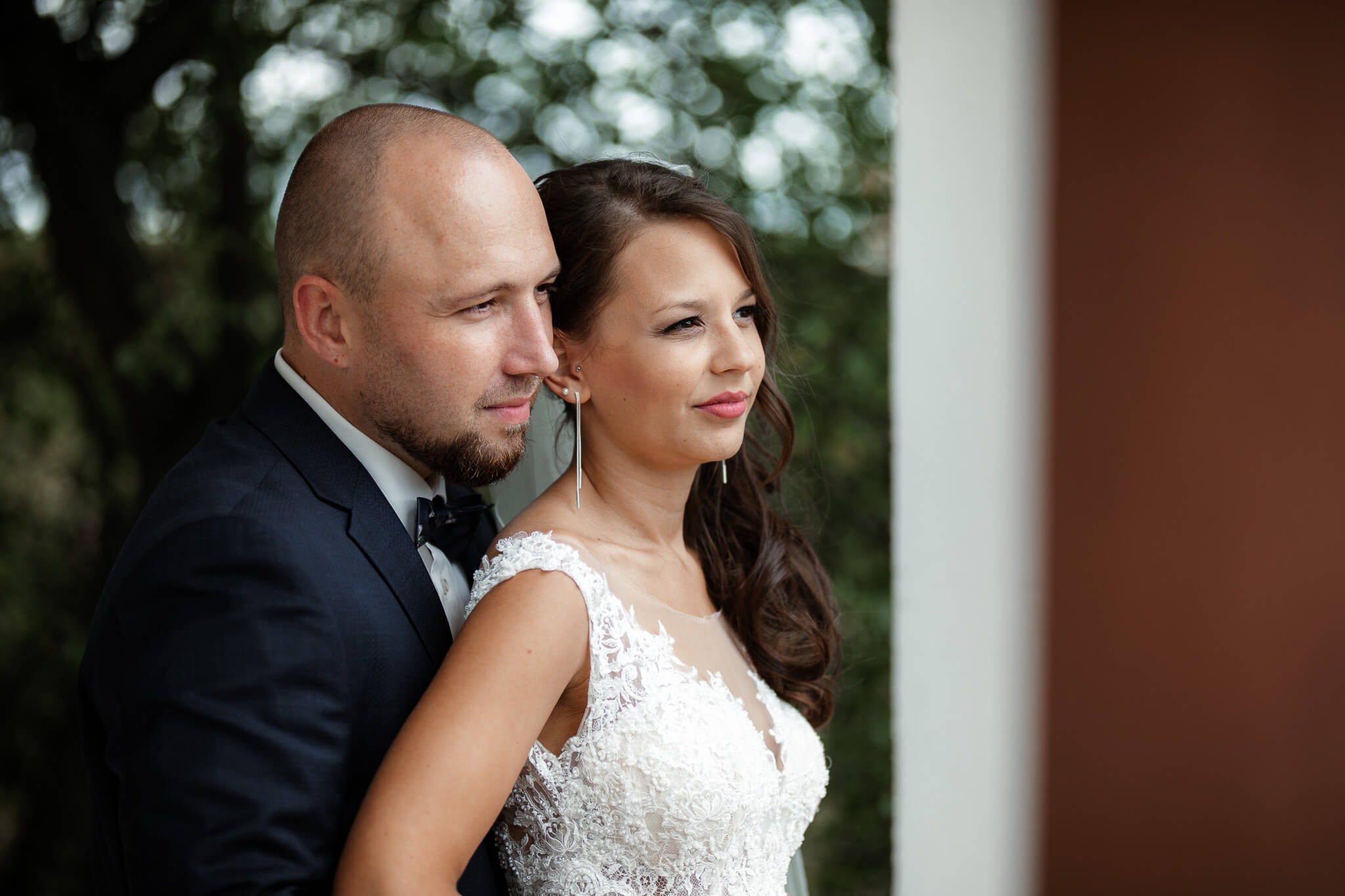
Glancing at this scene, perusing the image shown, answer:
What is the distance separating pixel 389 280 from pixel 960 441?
7.49ft

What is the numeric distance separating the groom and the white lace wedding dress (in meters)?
0.11

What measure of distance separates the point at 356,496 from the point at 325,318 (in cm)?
29

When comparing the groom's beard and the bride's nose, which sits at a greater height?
the bride's nose

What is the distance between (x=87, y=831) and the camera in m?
3.68

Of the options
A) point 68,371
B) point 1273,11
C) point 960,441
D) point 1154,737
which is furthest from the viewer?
point 68,371

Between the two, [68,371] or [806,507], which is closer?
[806,507]

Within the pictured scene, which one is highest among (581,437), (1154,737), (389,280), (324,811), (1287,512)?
(389,280)

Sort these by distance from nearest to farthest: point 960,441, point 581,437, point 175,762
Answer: point 175,762
point 581,437
point 960,441

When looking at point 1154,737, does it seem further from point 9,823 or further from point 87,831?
point 9,823

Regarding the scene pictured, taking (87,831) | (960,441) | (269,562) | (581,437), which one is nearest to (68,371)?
(87,831)

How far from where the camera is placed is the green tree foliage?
11.7ft

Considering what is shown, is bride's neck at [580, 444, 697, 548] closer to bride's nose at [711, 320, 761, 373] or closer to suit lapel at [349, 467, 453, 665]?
bride's nose at [711, 320, 761, 373]

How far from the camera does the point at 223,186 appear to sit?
3717 mm

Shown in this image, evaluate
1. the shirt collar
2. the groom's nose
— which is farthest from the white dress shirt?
the groom's nose
